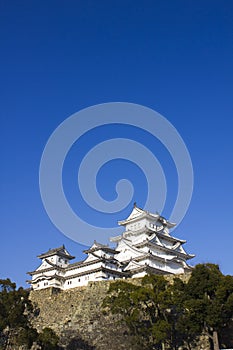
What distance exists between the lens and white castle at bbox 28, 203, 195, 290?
128 feet

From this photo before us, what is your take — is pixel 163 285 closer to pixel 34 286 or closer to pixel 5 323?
pixel 5 323

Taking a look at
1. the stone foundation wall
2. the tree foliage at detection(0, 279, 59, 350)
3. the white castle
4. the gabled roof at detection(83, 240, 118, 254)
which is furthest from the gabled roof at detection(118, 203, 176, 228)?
the tree foliage at detection(0, 279, 59, 350)

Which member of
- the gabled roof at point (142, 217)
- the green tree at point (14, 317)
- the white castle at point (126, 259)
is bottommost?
the green tree at point (14, 317)

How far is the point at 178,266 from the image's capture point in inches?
1699

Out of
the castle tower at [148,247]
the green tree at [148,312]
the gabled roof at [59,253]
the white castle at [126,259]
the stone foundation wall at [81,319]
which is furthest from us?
the gabled roof at [59,253]

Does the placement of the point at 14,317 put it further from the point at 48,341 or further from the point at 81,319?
the point at 81,319

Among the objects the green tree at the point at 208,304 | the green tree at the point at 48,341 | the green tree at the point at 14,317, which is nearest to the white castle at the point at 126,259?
the green tree at the point at 14,317

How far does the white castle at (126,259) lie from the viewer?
39.2m

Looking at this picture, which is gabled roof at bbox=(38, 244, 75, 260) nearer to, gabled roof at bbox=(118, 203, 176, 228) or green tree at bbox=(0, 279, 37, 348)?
gabled roof at bbox=(118, 203, 176, 228)

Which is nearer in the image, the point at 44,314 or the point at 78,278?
the point at 44,314

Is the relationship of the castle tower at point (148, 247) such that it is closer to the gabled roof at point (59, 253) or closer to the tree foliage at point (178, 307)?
the gabled roof at point (59, 253)

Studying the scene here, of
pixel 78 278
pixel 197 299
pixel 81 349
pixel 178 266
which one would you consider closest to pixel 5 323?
pixel 81 349

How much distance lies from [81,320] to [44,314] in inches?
140

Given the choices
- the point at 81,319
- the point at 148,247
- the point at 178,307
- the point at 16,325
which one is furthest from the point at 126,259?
the point at 178,307
